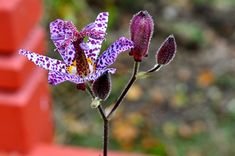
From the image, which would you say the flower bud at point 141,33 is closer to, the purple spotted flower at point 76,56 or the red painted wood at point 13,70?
the purple spotted flower at point 76,56

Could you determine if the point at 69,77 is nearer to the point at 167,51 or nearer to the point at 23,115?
the point at 167,51

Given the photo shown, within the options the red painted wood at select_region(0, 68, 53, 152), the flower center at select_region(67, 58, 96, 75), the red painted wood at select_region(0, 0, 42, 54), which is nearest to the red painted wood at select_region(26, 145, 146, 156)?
the red painted wood at select_region(0, 68, 53, 152)

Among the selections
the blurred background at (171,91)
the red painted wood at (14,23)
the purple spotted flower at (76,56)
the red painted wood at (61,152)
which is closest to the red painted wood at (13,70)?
the red painted wood at (14,23)

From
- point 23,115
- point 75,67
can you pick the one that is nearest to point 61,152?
point 23,115

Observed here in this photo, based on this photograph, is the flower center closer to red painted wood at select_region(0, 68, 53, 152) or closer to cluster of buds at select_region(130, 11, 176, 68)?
cluster of buds at select_region(130, 11, 176, 68)

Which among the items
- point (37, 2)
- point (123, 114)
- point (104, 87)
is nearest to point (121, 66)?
point (123, 114)
